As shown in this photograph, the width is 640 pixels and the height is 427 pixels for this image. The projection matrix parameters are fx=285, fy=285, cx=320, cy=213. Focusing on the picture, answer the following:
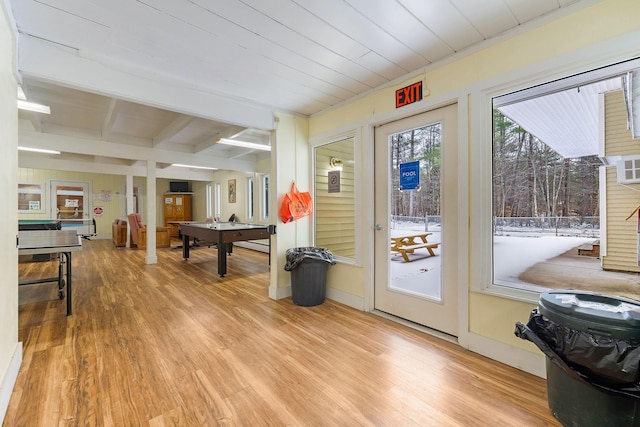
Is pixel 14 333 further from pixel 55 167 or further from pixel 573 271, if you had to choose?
pixel 55 167

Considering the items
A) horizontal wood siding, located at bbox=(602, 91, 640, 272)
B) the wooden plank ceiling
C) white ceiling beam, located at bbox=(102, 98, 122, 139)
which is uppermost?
white ceiling beam, located at bbox=(102, 98, 122, 139)

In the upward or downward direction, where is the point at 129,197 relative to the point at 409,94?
downward

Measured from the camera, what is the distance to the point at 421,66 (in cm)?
262

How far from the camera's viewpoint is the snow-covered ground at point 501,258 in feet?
7.12

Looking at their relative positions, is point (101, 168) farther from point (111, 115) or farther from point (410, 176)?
point (410, 176)

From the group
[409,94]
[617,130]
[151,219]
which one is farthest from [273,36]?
[151,219]

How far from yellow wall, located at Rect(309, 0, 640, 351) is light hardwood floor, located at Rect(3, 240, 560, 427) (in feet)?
1.16

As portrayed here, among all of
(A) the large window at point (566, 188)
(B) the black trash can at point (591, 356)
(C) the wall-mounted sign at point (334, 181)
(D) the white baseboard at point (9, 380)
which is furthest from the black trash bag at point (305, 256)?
(D) the white baseboard at point (9, 380)

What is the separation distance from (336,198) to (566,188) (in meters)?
2.27

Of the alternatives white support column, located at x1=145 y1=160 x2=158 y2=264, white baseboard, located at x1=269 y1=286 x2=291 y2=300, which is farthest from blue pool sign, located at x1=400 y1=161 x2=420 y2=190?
white support column, located at x1=145 y1=160 x2=158 y2=264

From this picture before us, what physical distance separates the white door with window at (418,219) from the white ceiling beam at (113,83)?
1.78m

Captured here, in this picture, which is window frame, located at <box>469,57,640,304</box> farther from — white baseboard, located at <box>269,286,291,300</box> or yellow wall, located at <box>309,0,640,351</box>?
white baseboard, located at <box>269,286,291,300</box>

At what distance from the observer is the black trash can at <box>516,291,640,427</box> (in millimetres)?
1306

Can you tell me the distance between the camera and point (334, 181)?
3711 millimetres
